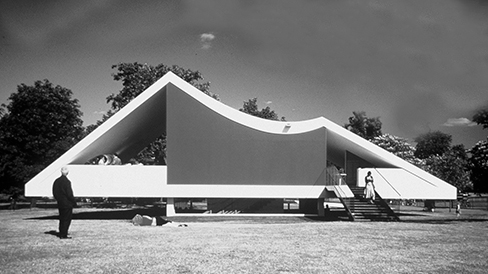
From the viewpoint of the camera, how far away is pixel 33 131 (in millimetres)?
37375

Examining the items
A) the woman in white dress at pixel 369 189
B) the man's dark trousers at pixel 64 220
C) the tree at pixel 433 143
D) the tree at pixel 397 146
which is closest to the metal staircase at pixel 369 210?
the woman in white dress at pixel 369 189

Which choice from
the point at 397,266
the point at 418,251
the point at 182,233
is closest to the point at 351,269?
the point at 397,266

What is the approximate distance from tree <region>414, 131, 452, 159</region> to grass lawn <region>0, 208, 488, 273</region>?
3139 inches

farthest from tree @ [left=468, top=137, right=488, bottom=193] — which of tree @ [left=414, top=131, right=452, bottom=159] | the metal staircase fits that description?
the metal staircase

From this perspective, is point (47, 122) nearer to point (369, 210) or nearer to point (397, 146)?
point (369, 210)

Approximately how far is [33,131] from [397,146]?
1678 inches

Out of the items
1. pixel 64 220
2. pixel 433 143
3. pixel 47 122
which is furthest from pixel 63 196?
pixel 433 143

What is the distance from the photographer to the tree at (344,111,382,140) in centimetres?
6625

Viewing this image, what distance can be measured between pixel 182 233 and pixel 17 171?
82.3ft

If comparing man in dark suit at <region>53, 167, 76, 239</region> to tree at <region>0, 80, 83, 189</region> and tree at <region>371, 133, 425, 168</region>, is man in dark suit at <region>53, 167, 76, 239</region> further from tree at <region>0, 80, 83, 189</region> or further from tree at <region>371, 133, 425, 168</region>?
tree at <region>371, 133, 425, 168</region>

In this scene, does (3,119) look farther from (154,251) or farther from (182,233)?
(154,251)

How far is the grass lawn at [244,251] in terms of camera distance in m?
8.95

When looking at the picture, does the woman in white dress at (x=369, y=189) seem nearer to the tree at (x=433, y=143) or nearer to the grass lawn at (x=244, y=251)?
the grass lawn at (x=244, y=251)

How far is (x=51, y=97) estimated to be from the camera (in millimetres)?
38594
